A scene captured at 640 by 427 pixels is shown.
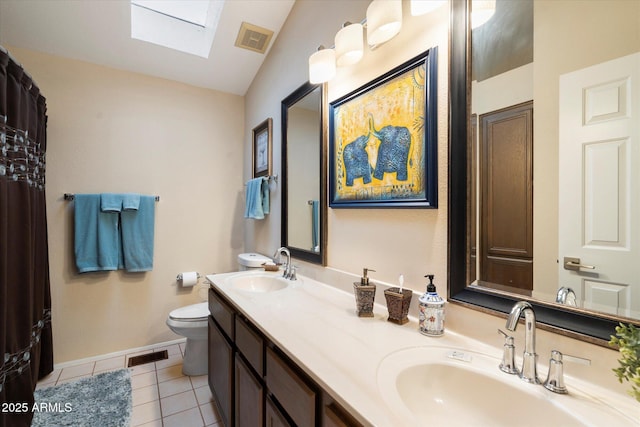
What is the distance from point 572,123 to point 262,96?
2260 mm

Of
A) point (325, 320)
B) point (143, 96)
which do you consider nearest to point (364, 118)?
point (325, 320)

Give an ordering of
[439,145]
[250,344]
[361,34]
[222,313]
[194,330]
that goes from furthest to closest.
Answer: [194,330]
[222,313]
[361,34]
[250,344]
[439,145]

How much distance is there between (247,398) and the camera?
3.81 feet

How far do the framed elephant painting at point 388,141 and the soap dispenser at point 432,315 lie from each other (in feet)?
1.08

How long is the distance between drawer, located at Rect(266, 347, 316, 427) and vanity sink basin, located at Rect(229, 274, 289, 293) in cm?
77

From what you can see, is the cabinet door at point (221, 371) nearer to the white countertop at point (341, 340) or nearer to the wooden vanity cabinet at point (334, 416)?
the white countertop at point (341, 340)

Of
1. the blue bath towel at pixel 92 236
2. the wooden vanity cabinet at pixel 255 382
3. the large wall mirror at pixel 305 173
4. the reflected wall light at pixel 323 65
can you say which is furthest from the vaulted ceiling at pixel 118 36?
the wooden vanity cabinet at pixel 255 382

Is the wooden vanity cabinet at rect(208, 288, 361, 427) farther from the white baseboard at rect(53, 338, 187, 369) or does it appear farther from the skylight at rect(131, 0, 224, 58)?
the skylight at rect(131, 0, 224, 58)

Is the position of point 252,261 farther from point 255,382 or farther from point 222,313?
point 255,382

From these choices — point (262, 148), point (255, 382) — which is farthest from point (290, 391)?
point (262, 148)

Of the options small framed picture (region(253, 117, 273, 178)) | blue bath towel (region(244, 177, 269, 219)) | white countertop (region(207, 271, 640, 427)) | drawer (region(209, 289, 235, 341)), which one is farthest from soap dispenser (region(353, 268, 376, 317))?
small framed picture (region(253, 117, 273, 178))

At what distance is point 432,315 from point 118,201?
8.03 ft

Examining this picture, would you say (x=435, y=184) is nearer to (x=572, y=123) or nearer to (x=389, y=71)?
(x=572, y=123)

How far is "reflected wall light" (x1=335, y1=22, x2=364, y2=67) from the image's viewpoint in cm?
128
